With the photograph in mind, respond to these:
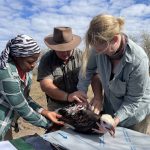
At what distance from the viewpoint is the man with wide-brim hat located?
3.56 metres

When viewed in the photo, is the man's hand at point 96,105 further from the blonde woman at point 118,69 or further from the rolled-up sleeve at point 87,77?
the rolled-up sleeve at point 87,77

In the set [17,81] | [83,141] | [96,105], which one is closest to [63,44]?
[96,105]

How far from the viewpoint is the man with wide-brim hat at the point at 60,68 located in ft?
11.7

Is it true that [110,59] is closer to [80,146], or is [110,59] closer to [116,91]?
[116,91]

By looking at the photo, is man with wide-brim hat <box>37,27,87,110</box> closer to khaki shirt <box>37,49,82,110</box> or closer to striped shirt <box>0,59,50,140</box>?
khaki shirt <box>37,49,82,110</box>

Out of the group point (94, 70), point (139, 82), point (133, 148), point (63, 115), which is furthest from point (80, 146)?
point (94, 70)

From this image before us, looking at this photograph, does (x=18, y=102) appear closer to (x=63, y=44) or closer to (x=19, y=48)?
(x=19, y=48)

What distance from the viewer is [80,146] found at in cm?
253

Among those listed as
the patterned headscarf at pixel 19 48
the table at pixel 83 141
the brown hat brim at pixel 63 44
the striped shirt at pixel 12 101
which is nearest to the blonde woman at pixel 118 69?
the table at pixel 83 141

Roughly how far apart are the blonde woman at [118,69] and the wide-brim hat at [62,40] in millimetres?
317

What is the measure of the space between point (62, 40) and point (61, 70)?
11.0 inches

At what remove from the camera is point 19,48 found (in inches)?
114

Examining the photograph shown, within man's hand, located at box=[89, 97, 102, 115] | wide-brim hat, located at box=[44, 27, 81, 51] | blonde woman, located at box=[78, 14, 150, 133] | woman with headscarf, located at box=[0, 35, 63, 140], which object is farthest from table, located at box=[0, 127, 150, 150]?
wide-brim hat, located at box=[44, 27, 81, 51]

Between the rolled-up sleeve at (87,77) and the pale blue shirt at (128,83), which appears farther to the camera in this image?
the rolled-up sleeve at (87,77)
